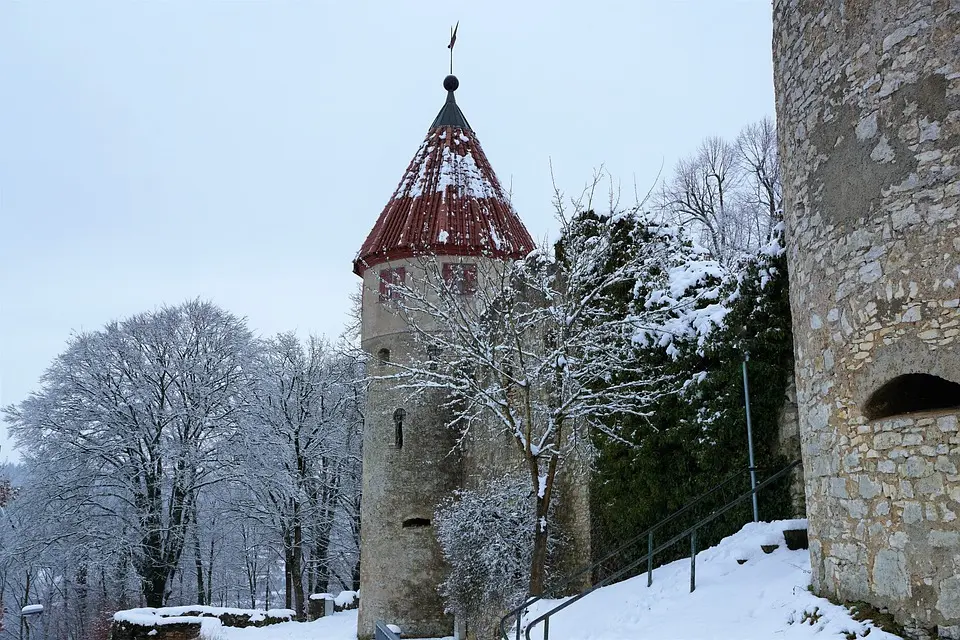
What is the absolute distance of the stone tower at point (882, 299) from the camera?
5.87 meters

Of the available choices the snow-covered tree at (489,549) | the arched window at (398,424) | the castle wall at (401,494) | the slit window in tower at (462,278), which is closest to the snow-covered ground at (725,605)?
the snow-covered tree at (489,549)

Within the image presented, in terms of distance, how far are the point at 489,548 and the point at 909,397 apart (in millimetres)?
8291

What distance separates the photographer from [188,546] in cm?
2731

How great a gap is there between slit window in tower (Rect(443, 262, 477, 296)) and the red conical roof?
39 centimetres

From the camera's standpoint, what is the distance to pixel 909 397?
6.48 meters

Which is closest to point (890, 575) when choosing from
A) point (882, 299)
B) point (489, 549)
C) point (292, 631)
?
point (882, 299)

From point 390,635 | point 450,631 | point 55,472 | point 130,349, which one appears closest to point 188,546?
point 55,472

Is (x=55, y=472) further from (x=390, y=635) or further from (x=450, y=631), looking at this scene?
(x=390, y=635)

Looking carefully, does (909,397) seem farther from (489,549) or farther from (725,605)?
(489,549)

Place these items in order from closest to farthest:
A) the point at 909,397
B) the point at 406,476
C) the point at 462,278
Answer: the point at 909,397
the point at 462,278
the point at 406,476

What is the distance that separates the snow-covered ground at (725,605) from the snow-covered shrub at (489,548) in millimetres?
3312

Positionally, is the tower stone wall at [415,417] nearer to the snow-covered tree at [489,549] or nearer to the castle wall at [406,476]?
the castle wall at [406,476]

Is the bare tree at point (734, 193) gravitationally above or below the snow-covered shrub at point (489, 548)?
above

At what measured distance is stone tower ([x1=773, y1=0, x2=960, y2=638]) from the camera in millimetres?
5867
